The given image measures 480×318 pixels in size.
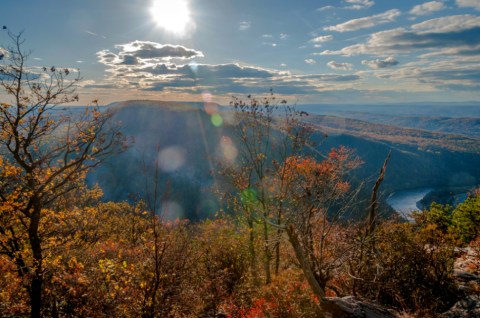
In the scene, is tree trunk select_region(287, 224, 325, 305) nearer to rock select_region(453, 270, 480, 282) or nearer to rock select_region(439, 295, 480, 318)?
rock select_region(439, 295, 480, 318)

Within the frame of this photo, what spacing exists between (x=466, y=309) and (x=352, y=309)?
12.3 feet

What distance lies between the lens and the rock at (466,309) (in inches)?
378

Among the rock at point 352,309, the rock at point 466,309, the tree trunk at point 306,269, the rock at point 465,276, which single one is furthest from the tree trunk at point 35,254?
the rock at point 465,276

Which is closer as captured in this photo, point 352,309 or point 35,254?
point 352,309

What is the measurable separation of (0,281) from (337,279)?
17.8 m

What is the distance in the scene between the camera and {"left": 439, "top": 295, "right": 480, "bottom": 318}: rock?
959cm

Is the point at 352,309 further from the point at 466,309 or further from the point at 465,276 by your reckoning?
the point at 465,276

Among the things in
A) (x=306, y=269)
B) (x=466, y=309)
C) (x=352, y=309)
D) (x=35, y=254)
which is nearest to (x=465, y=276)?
(x=466, y=309)

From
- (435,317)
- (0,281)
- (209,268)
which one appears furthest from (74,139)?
(435,317)

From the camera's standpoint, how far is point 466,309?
9828 mm

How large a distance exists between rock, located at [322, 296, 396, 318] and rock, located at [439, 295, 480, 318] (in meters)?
1.85

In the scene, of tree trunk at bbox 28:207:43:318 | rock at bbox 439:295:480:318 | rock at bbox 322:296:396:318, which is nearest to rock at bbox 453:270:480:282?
rock at bbox 439:295:480:318

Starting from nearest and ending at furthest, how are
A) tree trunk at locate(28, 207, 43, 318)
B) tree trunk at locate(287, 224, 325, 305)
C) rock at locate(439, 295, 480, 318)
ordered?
1. rock at locate(439, 295, 480, 318)
2. tree trunk at locate(287, 224, 325, 305)
3. tree trunk at locate(28, 207, 43, 318)

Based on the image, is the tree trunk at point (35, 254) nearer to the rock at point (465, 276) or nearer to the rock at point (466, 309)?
the rock at point (466, 309)
